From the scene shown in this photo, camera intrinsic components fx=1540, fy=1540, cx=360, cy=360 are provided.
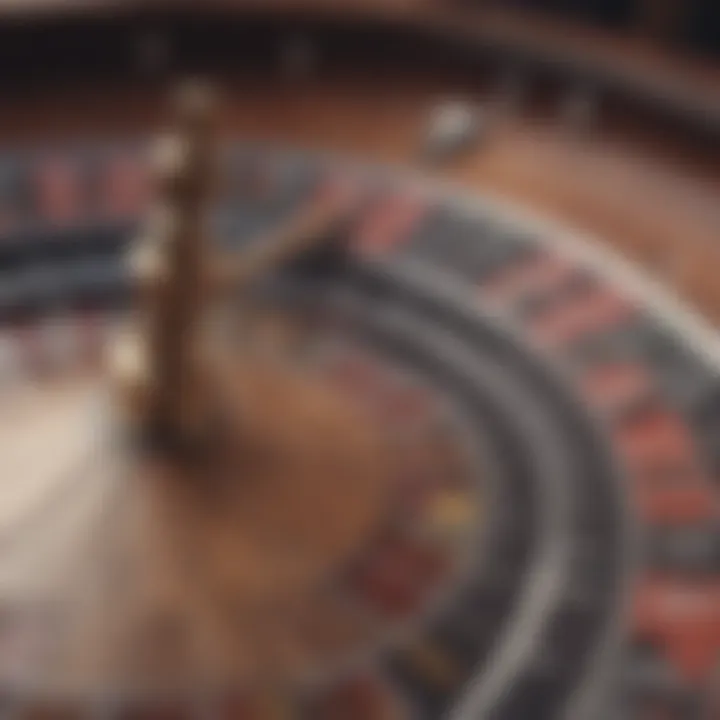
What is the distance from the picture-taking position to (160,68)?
2.16 metres

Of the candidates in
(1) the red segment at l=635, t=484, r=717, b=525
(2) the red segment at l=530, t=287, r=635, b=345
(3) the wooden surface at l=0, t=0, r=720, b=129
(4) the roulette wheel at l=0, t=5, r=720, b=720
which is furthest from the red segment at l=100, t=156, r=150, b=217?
(1) the red segment at l=635, t=484, r=717, b=525

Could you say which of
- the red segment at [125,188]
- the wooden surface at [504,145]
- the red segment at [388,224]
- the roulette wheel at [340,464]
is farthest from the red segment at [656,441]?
the red segment at [125,188]

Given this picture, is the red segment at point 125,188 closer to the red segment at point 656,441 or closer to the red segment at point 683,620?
the red segment at point 656,441

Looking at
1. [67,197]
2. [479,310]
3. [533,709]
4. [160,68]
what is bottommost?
[533,709]

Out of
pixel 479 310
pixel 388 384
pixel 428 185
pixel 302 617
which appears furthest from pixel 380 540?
pixel 428 185

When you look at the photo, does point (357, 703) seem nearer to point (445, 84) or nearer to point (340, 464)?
point (340, 464)

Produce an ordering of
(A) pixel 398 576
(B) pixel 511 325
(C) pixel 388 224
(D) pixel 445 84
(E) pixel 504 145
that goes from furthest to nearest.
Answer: (D) pixel 445 84 < (E) pixel 504 145 < (C) pixel 388 224 < (B) pixel 511 325 < (A) pixel 398 576

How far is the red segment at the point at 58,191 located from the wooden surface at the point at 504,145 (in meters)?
0.08

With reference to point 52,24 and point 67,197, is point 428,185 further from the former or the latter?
point 52,24

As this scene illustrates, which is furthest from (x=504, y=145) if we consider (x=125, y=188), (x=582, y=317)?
(x=125, y=188)

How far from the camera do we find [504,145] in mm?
2037

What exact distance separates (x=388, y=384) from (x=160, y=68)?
2.46 feet

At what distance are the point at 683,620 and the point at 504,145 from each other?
2.85 ft

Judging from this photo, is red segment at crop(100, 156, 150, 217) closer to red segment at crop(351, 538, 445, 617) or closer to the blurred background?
the blurred background
